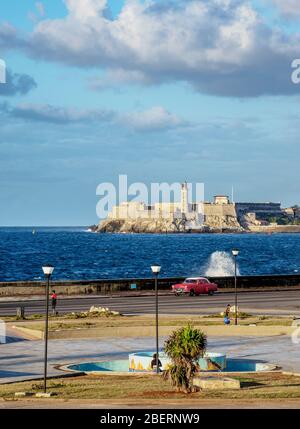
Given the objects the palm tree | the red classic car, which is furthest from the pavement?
the red classic car

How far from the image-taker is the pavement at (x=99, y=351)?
32844 millimetres

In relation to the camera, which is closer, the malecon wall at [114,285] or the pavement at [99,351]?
the pavement at [99,351]

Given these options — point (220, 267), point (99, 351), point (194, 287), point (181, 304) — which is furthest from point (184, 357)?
point (220, 267)

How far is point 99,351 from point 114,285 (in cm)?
3401

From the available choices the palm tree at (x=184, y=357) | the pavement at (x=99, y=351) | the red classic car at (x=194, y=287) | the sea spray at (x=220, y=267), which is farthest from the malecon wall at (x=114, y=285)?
the palm tree at (x=184, y=357)

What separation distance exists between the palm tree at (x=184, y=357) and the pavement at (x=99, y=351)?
20.4 feet

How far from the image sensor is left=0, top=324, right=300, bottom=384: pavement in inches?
1293

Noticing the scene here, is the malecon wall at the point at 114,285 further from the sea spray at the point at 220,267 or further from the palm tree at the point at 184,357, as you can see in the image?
the palm tree at the point at 184,357

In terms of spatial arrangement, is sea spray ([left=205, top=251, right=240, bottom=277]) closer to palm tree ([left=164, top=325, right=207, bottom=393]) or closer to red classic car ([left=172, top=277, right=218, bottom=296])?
red classic car ([left=172, top=277, right=218, bottom=296])

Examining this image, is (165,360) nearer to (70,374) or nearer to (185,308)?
(70,374)

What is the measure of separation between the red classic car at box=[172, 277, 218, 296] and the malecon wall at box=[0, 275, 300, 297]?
11.2 feet

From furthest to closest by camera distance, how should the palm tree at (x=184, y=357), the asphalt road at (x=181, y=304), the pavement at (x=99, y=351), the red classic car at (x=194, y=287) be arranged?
the red classic car at (x=194, y=287), the asphalt road at (x=181, y=304), the pavement at (x=99, y=351), the palm tree at (x=184, y=357)

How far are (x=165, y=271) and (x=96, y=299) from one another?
8036 centimetres

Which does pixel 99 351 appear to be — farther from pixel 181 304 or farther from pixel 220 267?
pixel 220 267
